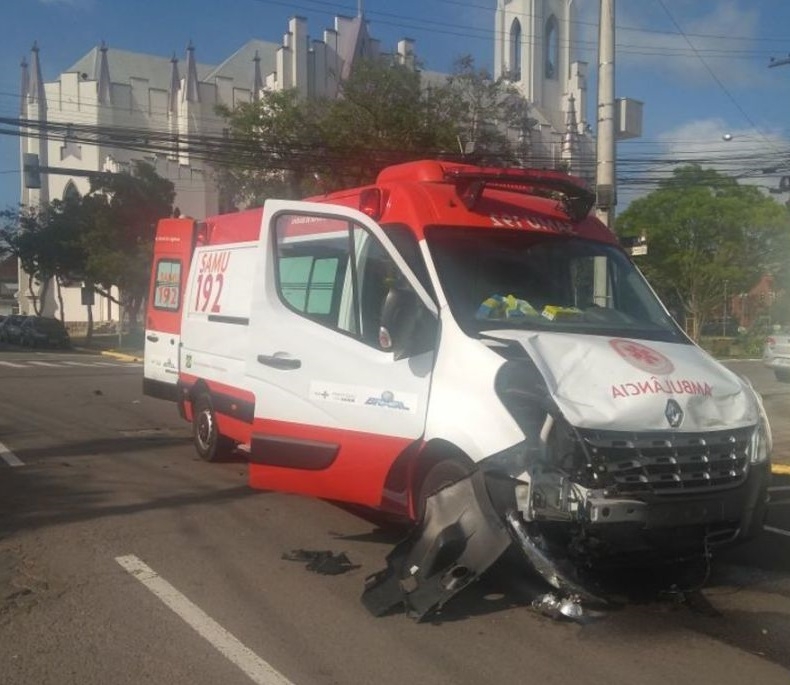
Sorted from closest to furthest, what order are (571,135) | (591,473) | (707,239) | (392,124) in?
(591,473) → (392,124) → (707,239) → (571,135)

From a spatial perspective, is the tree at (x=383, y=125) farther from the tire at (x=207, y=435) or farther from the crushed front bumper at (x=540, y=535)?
the crushed front bumper at (x=540, y=535)

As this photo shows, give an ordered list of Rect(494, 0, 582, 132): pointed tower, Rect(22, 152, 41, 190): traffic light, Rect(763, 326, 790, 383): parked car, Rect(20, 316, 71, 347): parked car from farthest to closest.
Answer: Rect(494, 0, 582, 132): pointed tower, Rect(20, 316, 71, 347): parked car, Rect(22, 152, 41, 190): traffic light, Rect(763, 326, 790, 383): parked car

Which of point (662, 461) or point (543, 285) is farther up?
point (543, 285)

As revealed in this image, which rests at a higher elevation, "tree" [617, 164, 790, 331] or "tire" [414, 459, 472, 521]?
"tree" [617, 164, 790, 331]

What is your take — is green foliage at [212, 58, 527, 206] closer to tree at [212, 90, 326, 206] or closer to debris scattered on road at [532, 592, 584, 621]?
tree at [212, 90, 326, 206]

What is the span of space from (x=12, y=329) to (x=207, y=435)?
36.8 meters

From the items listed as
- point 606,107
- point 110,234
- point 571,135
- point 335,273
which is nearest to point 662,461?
point 335,273

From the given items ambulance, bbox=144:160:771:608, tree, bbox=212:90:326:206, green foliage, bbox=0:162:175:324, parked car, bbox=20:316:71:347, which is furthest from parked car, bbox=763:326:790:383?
parked car, bbox=20:316:71:347

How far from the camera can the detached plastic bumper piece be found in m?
5.37

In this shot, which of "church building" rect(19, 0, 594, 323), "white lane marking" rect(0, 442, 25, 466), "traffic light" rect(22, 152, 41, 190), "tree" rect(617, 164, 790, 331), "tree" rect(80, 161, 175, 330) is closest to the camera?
"white lane marking" rect(0, 442, 25, 466)

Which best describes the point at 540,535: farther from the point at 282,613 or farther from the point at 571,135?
the point at 571,135

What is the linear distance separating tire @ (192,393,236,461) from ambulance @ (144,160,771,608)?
2.94 meters

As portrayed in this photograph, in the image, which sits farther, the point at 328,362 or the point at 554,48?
the point at 554,48

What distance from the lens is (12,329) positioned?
4347 cm
